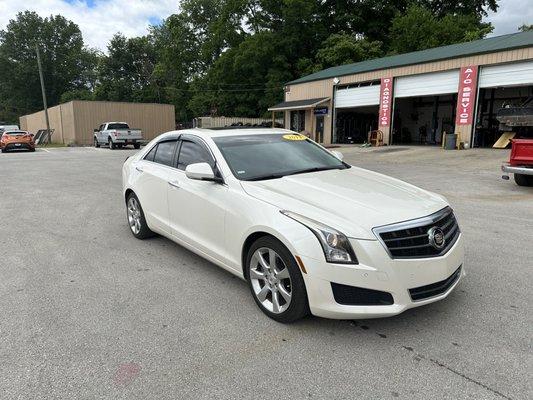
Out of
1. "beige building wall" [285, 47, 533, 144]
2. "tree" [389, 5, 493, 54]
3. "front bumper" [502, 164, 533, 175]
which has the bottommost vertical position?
"front bumper" [502, 164, 533, 175]

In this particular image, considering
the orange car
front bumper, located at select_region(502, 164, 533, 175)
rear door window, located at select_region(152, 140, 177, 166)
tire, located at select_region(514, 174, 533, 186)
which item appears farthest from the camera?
the orange car

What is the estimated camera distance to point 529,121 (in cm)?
1315

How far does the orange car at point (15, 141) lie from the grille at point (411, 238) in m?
29.8

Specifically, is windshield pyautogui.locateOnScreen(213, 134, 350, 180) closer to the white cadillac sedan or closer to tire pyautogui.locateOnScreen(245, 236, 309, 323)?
the white cadillac sedan

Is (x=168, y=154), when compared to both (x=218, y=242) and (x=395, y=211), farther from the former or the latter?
(x=395, y=211)

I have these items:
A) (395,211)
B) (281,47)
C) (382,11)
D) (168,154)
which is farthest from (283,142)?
(382,11)

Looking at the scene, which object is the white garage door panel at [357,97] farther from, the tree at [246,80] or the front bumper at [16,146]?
the front bumper at [16,146]

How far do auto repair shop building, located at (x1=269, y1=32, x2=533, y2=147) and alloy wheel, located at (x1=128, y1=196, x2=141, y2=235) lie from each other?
20184mm

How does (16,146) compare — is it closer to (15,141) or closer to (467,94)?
(15,141)

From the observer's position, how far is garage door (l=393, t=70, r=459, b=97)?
22.5m

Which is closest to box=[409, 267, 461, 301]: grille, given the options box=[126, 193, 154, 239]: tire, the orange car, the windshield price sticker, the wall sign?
the windshield price sticker

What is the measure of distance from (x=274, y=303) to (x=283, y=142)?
211 centimetres

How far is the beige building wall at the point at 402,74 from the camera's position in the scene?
65.0 feet

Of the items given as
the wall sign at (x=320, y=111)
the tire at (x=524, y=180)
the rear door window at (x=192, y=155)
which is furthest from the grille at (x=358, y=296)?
the wall sign at (x=320, y=111)
